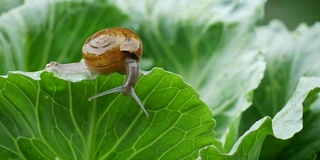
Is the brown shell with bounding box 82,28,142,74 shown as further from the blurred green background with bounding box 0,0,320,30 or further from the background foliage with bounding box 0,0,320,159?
the blurred green background with bounding box 0,0,320,30

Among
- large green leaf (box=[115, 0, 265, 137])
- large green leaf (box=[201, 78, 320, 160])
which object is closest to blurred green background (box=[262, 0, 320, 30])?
large green leaf (box=[115, 0, 265, 137])

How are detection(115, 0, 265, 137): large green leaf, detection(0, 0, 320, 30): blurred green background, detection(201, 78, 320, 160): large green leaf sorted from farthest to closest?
detection(0, 0, 320, 30): blurred green background
detection(115, 0, 265, 137): large green leaf
detection(201, 78, 320, 160): large green leaf

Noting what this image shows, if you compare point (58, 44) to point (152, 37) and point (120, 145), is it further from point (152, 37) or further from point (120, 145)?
point (120, 145)

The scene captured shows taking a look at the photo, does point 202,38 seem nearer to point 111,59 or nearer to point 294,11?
point 111,59

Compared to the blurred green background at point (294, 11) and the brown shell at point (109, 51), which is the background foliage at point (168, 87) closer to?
the brown shell at point (109, 51)

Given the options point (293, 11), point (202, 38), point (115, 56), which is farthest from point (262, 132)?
point (293, 11)

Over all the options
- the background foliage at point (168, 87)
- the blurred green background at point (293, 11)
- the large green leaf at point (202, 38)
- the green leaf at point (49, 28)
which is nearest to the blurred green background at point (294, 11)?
the blurred green background at point (293, 11)
